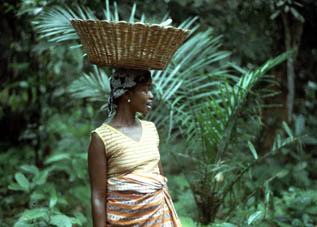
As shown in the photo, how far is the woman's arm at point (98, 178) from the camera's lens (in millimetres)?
1597

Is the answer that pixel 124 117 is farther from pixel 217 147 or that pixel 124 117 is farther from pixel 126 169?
pixel 217 147

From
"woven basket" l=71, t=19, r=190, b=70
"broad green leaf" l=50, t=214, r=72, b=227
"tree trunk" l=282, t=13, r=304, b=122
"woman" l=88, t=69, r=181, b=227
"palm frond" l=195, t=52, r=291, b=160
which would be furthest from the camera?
"tree trunk" l=282, t=13, r=304, b=122

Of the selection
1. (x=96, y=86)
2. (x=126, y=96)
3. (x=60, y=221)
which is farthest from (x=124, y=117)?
(x=96, y=86)

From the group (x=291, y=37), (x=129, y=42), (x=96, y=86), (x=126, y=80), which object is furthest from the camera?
(x=291, y=37)

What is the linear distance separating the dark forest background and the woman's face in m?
0.96

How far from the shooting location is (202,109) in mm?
3125

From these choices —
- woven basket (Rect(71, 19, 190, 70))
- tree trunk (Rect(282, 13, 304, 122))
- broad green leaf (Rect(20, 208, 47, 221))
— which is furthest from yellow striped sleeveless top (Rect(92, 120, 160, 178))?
tree trunk (Rect(282, 13, 304, 122))

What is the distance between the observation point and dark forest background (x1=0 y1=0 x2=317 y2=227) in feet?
9.07

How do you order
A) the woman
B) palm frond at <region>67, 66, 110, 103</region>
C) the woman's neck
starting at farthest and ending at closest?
palm frond at <region>67, 66, 110, 103</region> → the woman's neck → the woman

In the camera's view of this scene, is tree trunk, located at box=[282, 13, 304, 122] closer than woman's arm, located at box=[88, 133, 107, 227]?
No

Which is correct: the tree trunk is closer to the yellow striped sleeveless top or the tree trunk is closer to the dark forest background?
the dark forest background

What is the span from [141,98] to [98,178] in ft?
1.45

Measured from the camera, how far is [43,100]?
487cm

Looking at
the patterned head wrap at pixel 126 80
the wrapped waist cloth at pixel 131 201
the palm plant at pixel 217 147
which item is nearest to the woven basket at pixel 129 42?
the patterned head wrap at pixel 126 80
